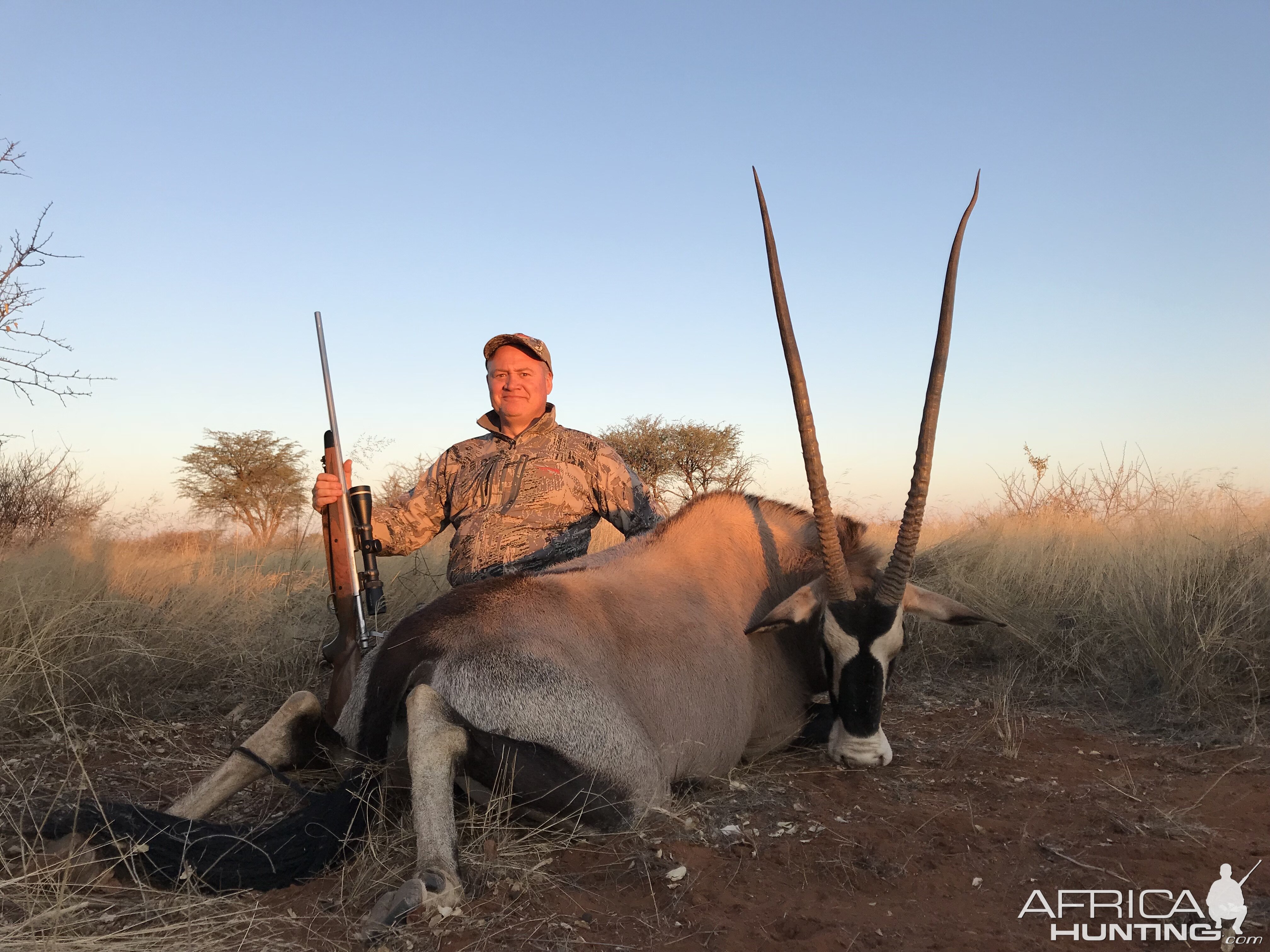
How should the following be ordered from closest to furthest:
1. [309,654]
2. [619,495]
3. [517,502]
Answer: [517,502] < [619,495] < [309,654]

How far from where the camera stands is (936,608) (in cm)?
413

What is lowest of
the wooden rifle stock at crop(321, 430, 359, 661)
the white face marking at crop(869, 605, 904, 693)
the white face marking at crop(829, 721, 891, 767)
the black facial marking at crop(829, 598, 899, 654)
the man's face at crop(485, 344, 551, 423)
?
the white face marking at crop(829, 721, 891, 767)

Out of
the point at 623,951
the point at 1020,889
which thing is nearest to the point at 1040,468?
the point at 1020,889

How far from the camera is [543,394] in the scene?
532cm

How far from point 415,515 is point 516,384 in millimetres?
A: 938

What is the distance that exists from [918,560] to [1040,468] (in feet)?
15.3


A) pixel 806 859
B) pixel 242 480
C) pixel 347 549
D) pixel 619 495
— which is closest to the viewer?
pixel 806 859

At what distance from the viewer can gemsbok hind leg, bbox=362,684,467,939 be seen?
239cm

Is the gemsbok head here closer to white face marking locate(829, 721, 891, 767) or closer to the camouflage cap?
white face marking locate(829, 721, 891, 767)

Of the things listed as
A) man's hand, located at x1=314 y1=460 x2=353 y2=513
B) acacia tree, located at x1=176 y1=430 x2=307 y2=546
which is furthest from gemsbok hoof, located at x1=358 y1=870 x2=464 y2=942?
acacia tree, located at x1=176 y1=430 x2=307 y2=546

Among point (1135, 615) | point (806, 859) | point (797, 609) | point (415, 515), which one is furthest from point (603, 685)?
point (1135, 615)

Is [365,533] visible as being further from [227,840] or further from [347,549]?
[227,840]

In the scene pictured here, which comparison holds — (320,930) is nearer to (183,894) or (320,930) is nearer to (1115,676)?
(183,894)

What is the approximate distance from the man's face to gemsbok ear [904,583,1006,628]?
2.33m
